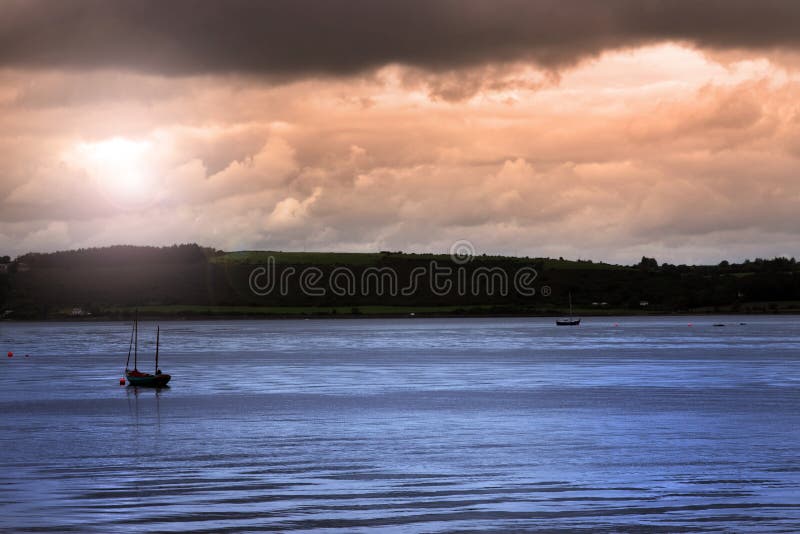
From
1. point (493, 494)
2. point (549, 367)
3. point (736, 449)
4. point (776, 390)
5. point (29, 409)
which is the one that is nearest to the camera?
point (493, 494)

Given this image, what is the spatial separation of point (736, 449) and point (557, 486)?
11.3 meters

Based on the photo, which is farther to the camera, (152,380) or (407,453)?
(152,380)

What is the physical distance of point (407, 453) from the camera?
39844 mm

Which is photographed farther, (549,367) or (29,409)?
(549,367)

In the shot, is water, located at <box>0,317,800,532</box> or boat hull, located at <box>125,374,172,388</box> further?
boat hull, located at <box>125,374,172,388</box>

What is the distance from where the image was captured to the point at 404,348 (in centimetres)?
14762

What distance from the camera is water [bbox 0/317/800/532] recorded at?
2745 cm

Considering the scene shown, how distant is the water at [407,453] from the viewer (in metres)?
27.5

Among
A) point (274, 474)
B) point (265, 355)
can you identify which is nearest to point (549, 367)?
point (265, 355)

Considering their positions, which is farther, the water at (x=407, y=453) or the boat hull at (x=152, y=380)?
the boat hull at (x=152, y=380)

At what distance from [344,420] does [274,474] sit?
59.4ft

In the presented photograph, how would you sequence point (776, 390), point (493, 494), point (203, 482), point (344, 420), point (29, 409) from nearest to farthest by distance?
point (493, 494) → point (203, 482) → point (344, 420) → point (29, 409) → point (776, 390)

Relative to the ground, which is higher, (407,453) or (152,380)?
(407,453)

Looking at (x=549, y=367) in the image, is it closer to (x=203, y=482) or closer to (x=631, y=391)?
(x=631, y=391)
